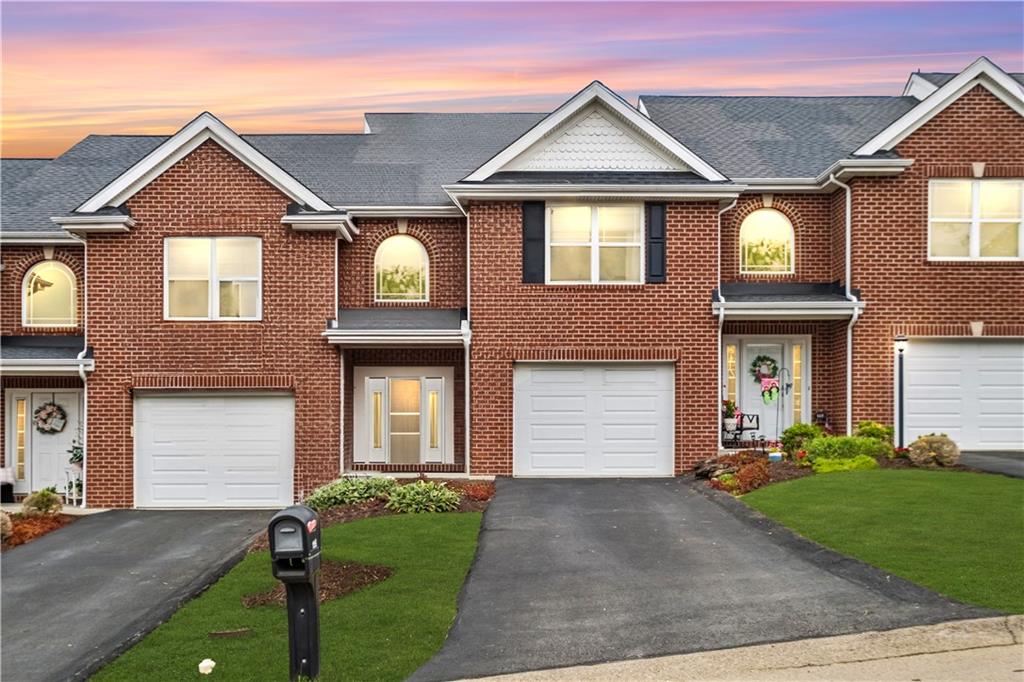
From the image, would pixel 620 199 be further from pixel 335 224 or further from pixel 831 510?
pixel 831 510

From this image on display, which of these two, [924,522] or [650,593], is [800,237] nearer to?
[924,522]

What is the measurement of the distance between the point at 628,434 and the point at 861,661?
37.3 ft

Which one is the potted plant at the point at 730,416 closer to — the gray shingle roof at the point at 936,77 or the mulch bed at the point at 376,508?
the mulch bed at the point at 376,508

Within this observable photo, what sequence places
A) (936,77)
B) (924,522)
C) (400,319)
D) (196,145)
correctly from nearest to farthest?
(924,522) → (196,145) → (400,319) → (936,77)

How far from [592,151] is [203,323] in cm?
858

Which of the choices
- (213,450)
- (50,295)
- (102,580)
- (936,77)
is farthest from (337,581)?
(936,77)

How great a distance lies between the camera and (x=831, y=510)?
1354 cm

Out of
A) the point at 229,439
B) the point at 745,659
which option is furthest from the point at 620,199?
the point at 745,659

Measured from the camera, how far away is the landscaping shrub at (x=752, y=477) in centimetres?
1639

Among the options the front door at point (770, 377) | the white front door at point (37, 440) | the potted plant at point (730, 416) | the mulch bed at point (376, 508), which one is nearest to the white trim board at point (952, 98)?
the front door at point (770, 377)

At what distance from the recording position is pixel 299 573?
7.66 meters

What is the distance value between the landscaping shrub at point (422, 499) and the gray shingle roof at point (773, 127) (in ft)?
32.2

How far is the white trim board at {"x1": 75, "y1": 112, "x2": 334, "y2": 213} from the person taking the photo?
19062mm

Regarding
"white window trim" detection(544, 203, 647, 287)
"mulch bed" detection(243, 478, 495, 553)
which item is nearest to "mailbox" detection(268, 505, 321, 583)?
"mulch bed" detection(243, 478, 495, 553)
